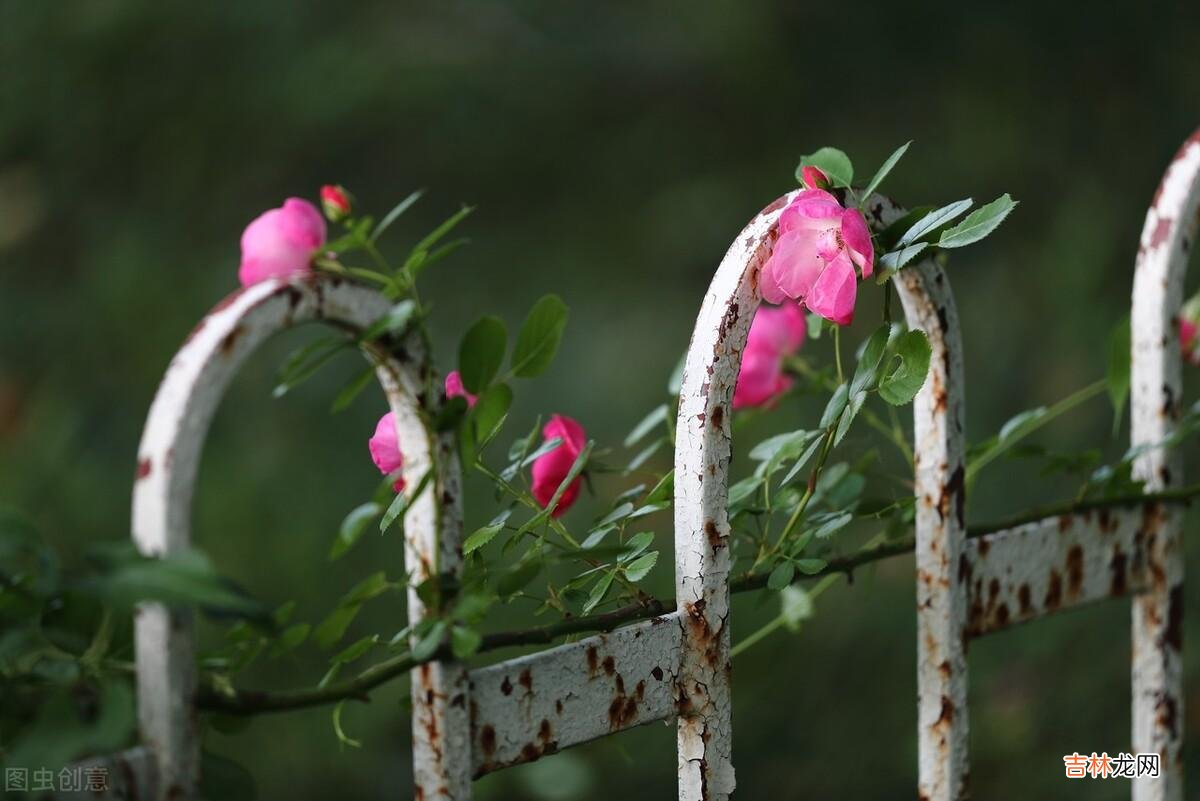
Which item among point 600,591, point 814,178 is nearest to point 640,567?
point 600,591

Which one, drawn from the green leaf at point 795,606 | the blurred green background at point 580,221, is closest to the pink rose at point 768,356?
the green leaf at point 795,606

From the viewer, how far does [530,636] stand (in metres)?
0.38

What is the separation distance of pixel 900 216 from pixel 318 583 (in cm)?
101

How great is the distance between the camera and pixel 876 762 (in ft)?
4.64

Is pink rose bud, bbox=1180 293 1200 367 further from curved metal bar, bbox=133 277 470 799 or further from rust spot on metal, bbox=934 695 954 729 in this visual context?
curved metal bar, bbox=133 277 470 799

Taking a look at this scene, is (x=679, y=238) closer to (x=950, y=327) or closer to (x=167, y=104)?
(x=167, y=104)

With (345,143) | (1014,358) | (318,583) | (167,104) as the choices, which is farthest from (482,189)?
(1014,358)

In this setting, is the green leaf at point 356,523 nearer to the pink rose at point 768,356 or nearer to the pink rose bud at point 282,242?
the pink rose bud at point 282,242

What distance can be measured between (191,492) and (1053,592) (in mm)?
342

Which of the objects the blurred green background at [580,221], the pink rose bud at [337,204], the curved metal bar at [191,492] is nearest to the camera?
the curved metal bar at [191,492]

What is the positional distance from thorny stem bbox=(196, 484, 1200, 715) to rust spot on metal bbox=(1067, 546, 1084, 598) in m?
0.01

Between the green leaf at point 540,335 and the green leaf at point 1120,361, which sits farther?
the green leaf at point 1120,361

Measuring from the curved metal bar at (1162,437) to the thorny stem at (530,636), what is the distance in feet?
0.10

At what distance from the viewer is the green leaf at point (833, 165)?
424 mm
